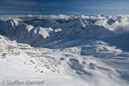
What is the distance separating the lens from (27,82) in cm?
1155

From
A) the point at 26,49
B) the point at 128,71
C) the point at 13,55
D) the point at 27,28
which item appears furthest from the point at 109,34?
the point at 27,28

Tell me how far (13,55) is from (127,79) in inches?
1216

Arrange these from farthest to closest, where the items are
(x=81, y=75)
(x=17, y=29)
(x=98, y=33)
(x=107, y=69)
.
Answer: (x=17, y=29) → (x=98, y=33) → (x=107, y=69) → (x=81, y=75)

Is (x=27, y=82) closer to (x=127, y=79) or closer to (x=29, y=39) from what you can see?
(x=127, y=79)

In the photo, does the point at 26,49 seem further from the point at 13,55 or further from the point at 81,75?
the point at 81,75

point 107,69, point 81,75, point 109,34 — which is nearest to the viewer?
point 81,75

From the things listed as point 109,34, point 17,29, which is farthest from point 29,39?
point 109,34

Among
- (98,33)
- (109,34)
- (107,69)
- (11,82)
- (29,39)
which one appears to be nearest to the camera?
(11,82)

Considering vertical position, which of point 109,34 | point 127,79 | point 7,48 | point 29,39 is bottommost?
point 127,79

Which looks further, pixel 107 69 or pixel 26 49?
pixel 107 69

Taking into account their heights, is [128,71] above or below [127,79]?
above

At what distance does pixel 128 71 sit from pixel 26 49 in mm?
32419

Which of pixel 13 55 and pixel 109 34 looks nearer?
pixel 13 55

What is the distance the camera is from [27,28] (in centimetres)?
17125
